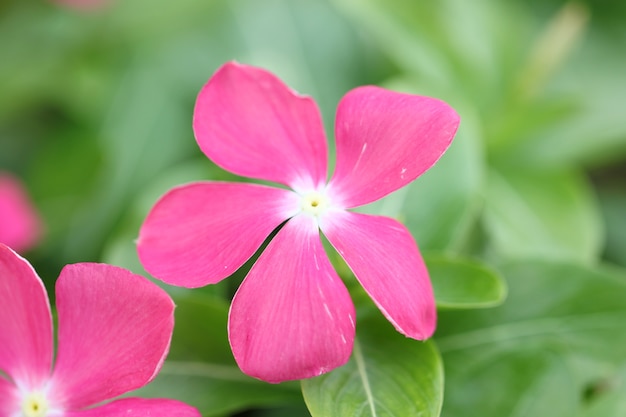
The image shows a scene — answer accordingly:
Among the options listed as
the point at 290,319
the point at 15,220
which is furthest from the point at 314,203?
the point at 15,220

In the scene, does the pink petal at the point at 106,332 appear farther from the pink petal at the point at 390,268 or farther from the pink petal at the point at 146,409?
the pink petal at the point at 390,268

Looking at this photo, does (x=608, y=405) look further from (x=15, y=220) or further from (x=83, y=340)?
(x=15, y=220)

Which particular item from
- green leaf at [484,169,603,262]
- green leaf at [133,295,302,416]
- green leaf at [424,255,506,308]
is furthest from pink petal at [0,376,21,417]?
green leaf at [484,169,603,262]

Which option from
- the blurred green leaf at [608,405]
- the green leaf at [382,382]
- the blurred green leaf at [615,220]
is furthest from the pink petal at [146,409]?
the blurred green leaf at [615,220]

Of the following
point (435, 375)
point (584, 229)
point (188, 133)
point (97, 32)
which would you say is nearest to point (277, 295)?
point (435, 375)

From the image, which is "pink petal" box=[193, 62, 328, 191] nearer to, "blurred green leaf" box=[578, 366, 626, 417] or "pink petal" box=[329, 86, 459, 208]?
"pink petal" box=[329, 86, 459, 208]
